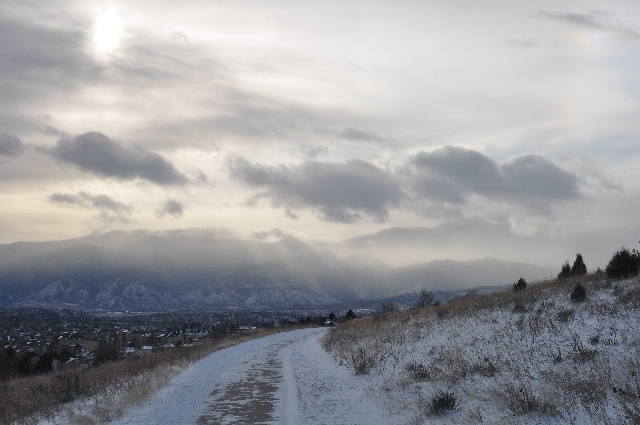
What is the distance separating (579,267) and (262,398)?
19637 millimetres

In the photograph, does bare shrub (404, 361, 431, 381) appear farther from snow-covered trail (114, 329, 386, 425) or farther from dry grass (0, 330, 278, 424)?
dry grass (0, 330, 278, 424)

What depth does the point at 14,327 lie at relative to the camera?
5955 inches

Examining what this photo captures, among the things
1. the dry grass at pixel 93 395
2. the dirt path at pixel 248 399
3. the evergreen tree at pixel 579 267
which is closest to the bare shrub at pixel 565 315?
the dirt path at pixel 248 399

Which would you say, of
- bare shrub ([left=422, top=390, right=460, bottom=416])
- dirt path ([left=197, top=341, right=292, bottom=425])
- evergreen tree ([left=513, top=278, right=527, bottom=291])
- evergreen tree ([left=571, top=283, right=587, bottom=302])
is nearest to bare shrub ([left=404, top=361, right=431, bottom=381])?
bare shrub ([left=422, top=390, right=460, bottom=416])

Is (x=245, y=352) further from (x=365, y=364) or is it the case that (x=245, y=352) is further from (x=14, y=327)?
(x=14, y=327)

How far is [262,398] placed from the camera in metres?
16.6

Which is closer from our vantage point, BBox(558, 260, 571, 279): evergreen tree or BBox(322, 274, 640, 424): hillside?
BBox(322, 274, 640, 424): hillside

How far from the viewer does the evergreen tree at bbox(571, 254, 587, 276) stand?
26.4 metres

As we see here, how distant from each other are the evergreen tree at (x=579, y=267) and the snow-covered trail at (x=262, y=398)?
14270 mm

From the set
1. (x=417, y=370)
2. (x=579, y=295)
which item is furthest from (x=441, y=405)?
(x=579, y=295)

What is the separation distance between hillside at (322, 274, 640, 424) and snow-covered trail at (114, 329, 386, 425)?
0.86m

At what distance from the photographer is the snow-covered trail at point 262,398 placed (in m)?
13.3

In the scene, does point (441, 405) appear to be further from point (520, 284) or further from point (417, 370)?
point (520, 284)

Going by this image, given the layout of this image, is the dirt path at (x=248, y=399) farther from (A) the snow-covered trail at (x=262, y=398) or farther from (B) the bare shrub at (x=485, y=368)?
(B) the bare shrub at (x=485, y=368)
